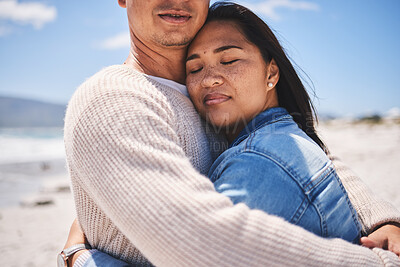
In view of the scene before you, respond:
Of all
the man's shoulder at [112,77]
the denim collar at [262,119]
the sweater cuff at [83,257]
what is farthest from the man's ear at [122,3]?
the sweater cuff at [83,257]

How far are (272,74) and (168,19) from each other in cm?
83

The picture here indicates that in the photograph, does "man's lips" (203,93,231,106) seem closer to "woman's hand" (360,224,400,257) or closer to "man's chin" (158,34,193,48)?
"man's chin" (158,34,193,48)

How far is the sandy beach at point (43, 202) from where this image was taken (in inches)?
205

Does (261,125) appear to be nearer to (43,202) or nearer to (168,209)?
(168,209)

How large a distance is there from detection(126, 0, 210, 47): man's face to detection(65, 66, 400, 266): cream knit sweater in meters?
0.75

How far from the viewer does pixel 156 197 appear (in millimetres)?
1061

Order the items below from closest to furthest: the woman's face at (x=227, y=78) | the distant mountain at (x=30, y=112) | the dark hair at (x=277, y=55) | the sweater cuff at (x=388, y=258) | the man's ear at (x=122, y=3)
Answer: the sweater cuff at (x=388, y=258) < the woman's face at (x=227, y=78) < the dark hair at (x=277, y=55) < the man's ear at (x=122, y=3) < the distant mountain at (x=30, y=112)

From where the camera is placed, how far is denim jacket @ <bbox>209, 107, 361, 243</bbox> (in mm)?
1234

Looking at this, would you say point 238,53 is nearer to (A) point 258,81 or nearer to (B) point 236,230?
(A) point 258,81

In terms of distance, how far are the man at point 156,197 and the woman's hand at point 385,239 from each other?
0.10 m

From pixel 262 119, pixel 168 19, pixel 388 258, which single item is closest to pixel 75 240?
pixel 262 119

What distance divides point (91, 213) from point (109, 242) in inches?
6.7

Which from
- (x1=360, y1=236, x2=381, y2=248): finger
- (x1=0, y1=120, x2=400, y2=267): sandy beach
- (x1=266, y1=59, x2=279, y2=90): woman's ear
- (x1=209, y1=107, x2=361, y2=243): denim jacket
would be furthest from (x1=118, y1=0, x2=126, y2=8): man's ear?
(x1=360, y1=236, x2=381, y2=248): finger

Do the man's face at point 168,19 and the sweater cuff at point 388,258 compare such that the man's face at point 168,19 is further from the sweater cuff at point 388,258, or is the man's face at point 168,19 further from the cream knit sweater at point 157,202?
the sweater cuff at point 388,258
